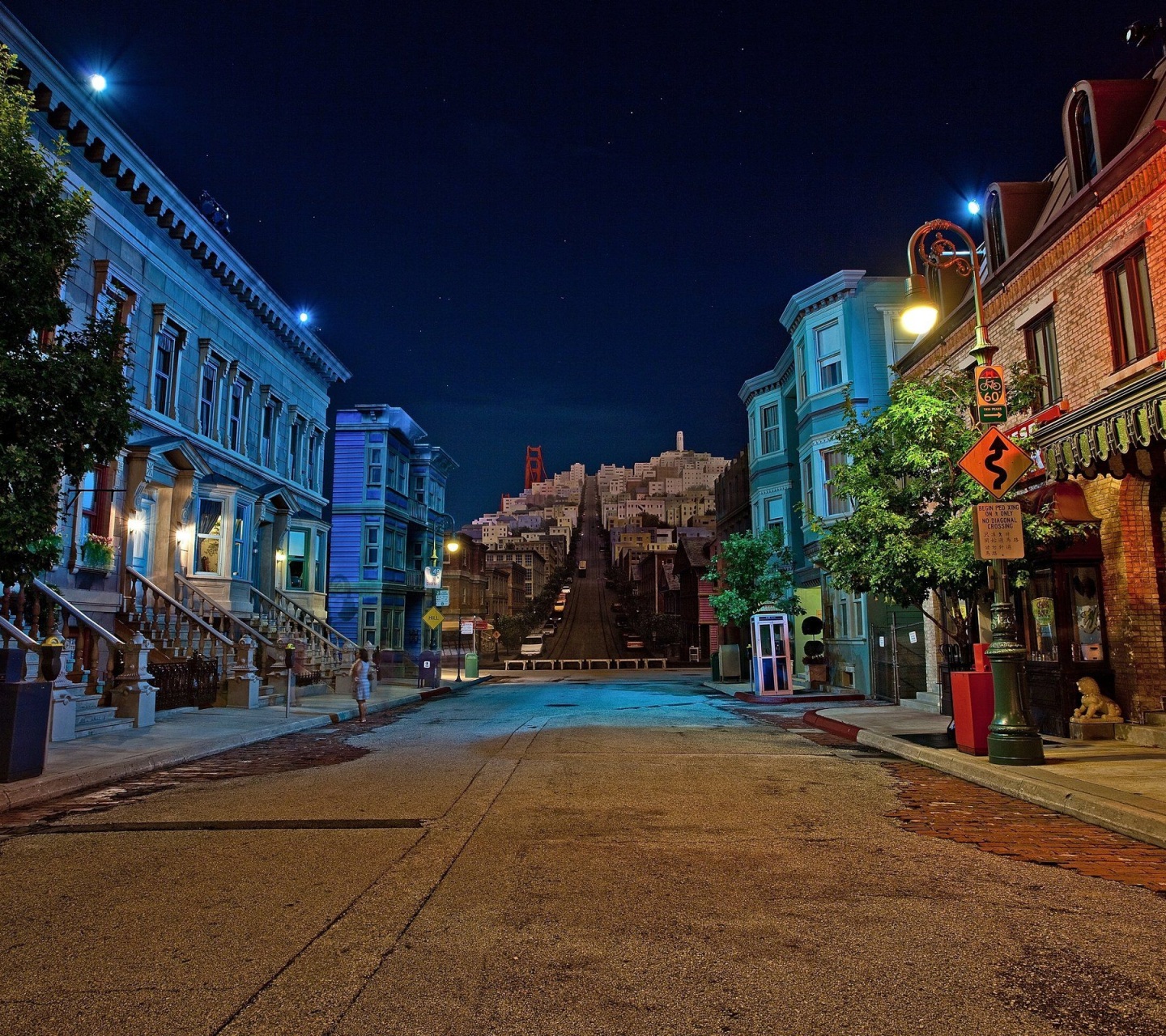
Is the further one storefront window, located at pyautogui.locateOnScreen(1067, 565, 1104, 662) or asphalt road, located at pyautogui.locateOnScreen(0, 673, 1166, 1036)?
storefront window, located at pyautogui.locateOnScreen(1067, 565, 1104, 662)

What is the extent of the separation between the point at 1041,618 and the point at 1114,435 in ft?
19.0

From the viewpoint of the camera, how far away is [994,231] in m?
17.7

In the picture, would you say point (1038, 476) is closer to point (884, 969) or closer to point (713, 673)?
point (884, 969)

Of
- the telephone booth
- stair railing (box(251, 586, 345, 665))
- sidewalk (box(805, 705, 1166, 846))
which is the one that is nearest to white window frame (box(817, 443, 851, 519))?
the telephone booth

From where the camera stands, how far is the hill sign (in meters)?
11.2

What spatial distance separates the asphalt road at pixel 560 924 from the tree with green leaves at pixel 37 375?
3.65 metres

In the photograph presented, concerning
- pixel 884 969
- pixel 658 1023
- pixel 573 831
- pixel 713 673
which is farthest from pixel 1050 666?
pixel 713 673

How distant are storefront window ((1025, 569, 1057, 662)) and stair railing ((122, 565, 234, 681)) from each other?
57.7ft

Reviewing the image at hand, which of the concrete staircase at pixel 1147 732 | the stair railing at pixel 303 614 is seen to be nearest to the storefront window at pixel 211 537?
the stair railing at pixel 303 614

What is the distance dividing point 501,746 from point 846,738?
643cm

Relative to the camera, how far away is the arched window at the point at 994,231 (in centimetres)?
1728

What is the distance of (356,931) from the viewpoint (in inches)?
189

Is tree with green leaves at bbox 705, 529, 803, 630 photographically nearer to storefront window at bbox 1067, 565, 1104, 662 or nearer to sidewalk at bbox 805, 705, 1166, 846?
sidewalk at bbox 805, 705, 1166, 846

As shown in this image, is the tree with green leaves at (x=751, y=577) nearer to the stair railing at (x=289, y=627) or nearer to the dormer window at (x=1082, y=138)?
the stair railing at (x=289, y=627)
